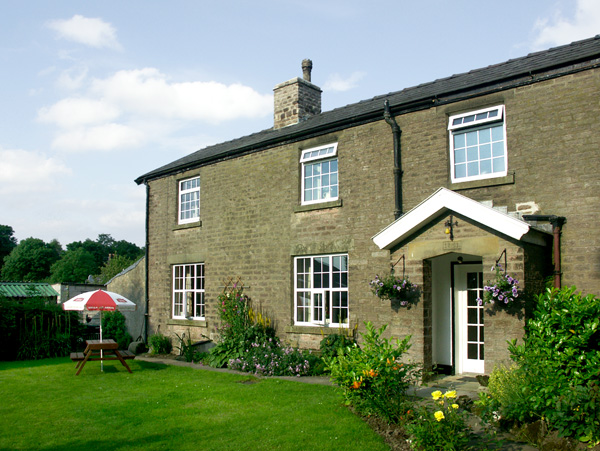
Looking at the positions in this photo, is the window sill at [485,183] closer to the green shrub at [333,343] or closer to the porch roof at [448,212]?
the porch roof at [448,212]

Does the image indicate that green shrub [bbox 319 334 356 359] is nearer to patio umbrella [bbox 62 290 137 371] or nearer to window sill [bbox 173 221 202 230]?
patio umbrella [bbox 62 290 137 371]

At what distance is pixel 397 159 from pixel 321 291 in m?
3.77

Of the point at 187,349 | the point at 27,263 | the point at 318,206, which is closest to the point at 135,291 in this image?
the point at 187,349

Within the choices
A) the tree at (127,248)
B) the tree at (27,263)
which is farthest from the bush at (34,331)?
the tree at (127,248)

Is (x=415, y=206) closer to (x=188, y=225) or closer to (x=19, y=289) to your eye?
(x=188, y=225)

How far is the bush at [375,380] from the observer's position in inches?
283

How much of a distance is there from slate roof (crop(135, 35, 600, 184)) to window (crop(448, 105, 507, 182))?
48 cm

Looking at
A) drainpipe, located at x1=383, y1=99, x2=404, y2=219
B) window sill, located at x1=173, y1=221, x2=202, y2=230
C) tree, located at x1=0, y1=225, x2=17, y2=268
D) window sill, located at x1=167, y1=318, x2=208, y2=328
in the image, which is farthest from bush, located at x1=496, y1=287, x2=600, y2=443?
tree, located at x1=0, y1=225, x2=17, y2=268

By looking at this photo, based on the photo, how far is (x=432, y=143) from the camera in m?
11.4

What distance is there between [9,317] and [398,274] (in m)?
13.4

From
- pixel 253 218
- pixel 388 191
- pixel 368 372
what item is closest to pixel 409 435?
pixel 368 372

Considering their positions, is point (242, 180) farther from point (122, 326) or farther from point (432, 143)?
point (122, 326)

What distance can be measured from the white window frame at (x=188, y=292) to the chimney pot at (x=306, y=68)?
6749mm

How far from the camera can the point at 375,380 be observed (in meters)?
7.41
